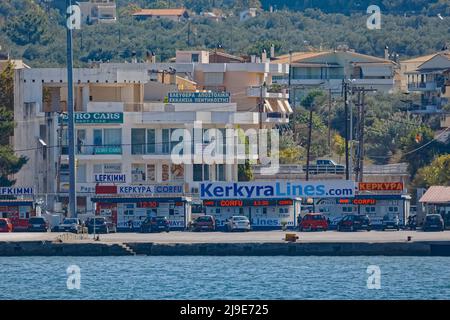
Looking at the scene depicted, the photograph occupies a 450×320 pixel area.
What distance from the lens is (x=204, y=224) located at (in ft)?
286

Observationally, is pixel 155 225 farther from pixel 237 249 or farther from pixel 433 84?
pixel 433 84

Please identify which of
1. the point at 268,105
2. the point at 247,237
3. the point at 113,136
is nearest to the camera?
the point at 247,237

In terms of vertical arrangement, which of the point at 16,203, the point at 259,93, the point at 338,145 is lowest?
the point at 16,203

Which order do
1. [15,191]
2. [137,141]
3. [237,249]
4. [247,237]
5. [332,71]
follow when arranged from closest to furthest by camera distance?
[237,249]
[247,237]
[15,191]
[137,141]
[332,71]

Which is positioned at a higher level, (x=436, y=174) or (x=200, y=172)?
(x=200, y=172)

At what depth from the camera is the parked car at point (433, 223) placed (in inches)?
3364

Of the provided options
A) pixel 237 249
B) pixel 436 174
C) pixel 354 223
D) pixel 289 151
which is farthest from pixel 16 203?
pixel 289 151

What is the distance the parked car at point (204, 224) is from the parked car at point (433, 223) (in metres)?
10.9

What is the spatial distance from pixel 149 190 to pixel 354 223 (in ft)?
36.7

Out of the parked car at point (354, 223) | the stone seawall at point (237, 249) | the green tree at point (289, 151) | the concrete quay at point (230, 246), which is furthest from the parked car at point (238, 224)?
the green tree at point (289, 151)

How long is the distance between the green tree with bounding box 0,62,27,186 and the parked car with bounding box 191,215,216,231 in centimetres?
1531

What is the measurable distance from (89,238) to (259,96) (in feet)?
140
